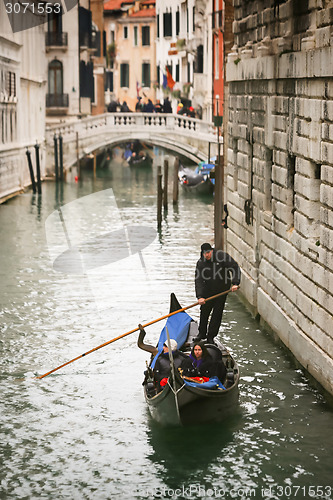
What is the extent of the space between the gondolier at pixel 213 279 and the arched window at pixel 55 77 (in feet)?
90.1

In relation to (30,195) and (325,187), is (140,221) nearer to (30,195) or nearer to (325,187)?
(30,195)

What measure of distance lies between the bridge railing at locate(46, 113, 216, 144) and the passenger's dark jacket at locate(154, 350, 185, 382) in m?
24.6

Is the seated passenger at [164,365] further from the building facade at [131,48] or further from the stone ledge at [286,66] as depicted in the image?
the building facade at [131,48]

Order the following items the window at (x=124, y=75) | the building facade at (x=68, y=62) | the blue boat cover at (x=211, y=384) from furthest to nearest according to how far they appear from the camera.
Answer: the window at (x=124, y=75), the building facade at (x=68, y=62), the blue boat cover at (x=211, y=384)

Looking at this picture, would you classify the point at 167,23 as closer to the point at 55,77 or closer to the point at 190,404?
the point at 55,77

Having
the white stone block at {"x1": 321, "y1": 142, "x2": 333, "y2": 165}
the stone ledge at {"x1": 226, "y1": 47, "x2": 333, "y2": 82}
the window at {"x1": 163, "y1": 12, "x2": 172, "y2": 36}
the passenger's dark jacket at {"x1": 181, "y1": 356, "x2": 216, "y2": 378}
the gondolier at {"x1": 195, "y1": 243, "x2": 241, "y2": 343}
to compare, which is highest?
the window at {"x1": 163, "y1": 12, "x2": 172, "y2": 36}

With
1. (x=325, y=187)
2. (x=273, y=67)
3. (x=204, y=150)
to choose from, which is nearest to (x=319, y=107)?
(x=325, y=187)

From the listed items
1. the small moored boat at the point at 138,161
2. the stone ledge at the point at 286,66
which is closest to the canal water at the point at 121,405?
the stone ledge at the point at 286,66

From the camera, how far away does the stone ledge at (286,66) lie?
9.08 meters

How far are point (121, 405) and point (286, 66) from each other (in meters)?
3.98

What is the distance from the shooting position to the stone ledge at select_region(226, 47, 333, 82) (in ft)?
29.8

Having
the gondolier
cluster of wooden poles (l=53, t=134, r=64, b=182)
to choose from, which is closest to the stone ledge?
the gondolier

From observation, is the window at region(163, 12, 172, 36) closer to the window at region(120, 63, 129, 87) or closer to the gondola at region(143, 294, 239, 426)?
the window at region(120, 63, 129, 87)

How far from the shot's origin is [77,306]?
45.2ft
